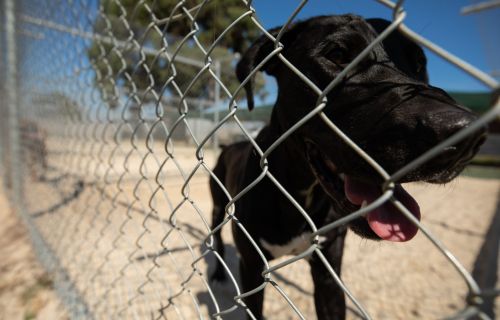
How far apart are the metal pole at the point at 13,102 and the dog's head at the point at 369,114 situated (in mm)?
3784

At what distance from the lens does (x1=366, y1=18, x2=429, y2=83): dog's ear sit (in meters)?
0.99

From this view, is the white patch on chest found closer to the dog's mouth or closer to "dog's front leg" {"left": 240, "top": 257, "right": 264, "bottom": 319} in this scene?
"dog's front leg" {"left": 240, "top": 257, "right": 264, "bottom": 319}

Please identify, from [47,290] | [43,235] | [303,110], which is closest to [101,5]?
[303,110]

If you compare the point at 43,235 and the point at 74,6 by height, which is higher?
the point at 74,6

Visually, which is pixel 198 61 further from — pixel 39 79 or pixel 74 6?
pixel 74 6

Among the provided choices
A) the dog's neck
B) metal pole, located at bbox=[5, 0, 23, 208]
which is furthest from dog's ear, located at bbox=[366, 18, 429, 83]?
metal pole, located at bbox=[5, 0, 23, 208]

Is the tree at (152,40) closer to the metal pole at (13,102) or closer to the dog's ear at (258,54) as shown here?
the dog's ear at (258,54)

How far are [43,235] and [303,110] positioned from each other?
3101 mm

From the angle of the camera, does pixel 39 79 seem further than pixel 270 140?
Yes

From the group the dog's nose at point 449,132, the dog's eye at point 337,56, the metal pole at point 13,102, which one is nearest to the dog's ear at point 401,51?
the dog's eye at point 337,56

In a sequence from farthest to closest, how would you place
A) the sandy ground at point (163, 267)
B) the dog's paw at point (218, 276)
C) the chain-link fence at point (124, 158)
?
the dog's paw at point (218, 276) < the sandy ground at point (163, 267) < the chain-link fence at point (124, 158)

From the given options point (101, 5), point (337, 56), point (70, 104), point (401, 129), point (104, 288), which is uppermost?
point (101, 5)

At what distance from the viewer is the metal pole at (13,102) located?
11.7 feet

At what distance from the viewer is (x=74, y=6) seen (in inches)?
79.0
